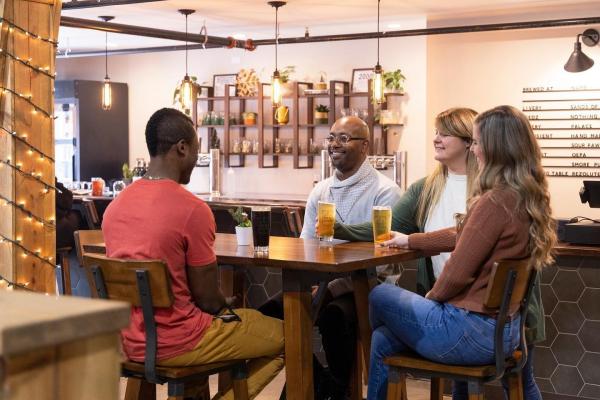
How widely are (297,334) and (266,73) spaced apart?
8035 mm

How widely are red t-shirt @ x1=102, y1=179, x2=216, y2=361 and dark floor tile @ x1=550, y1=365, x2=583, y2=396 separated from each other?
7.27ft

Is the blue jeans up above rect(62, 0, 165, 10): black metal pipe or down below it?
below

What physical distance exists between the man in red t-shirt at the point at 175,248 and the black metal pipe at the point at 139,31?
488 cm

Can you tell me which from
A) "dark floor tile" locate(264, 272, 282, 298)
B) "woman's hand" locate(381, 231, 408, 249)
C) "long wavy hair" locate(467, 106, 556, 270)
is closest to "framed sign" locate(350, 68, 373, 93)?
"dark floor tile" locate(264, 272, 282, 298)

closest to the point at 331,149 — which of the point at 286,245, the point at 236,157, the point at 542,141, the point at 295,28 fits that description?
the point at 286,245

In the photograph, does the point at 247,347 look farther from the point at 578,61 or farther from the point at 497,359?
the point at 578,61

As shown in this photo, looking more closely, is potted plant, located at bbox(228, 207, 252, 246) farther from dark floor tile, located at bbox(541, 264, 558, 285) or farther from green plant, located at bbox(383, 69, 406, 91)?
green plant, located at bbox(383, 69, 406, 91)

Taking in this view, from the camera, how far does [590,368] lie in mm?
4574

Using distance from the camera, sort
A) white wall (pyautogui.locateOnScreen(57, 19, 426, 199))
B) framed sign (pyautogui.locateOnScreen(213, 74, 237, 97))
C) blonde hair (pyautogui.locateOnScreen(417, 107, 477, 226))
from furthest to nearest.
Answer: framed sign (pyautogui.locateOnScreen(213, 74, 237, 97)) → white wall (pyautogui.locateOnScreen(57, 19, 426, 199)) → blonde hair (pyautogui.locateOnScreen(417, 107, 477, 226))

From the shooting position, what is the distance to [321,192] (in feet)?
14.7

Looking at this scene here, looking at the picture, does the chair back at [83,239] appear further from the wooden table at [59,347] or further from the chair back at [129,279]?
the wooden table at [59,347]

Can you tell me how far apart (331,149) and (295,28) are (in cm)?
622

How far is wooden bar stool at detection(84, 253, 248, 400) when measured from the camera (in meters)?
2.96

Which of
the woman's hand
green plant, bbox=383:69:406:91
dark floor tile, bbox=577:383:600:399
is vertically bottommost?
dark floor tile, bbox=577:383:600:399
